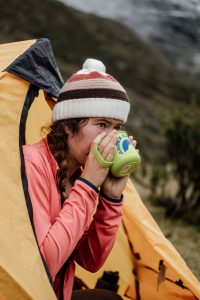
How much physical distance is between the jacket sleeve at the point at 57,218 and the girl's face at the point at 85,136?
0.21 m

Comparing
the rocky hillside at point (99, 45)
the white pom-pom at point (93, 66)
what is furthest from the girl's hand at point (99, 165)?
the rocky hillside at point (99, 45)

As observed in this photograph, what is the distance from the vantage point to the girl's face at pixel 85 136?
82.7 inches

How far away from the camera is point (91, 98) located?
213cm

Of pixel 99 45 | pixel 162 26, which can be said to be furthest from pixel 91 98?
pixel 162 26

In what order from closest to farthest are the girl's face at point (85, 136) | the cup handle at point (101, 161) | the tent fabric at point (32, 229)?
the tent fabric at point (32, 229) < the cup handle at point (101, 161) < the girl's face at point (85, 136)

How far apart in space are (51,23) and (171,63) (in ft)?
54.1

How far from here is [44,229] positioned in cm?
186

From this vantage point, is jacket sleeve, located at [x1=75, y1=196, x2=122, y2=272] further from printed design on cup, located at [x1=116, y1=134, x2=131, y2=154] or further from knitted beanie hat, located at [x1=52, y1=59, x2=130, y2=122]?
knitted beanie hat, located at [x1=52, y1=59, x2=130, y2=122]

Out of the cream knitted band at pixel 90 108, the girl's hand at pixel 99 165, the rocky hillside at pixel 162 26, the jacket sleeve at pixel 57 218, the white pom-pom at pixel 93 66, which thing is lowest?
the rocky hillside at pixel 162 26

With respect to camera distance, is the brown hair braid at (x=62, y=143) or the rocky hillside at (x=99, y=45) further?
the rocky hillside at (x=99, y=45)

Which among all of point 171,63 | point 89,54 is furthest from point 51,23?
point 171,63

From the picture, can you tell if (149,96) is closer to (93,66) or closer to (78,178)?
(93,66)

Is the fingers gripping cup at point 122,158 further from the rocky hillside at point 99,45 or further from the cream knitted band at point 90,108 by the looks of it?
the rocky hillside at point 99,45

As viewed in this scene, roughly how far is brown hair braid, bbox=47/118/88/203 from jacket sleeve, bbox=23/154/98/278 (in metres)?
0.17
